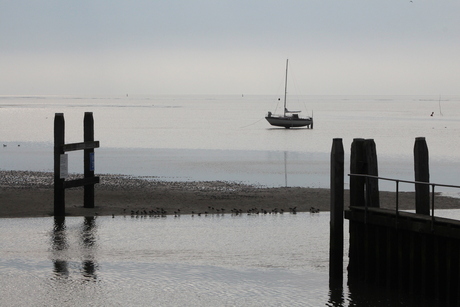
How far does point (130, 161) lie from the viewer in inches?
2178

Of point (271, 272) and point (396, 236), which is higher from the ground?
point (396, 236)

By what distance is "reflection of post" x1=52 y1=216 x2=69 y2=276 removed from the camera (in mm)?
16812

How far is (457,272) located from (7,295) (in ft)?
28.3

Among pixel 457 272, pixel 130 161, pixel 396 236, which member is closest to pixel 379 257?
pixel 396 236

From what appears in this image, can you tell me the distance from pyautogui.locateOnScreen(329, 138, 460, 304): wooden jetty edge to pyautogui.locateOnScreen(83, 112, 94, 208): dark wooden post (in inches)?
439

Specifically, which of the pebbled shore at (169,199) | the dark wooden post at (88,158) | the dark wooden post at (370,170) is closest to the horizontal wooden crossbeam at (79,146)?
the dark wooden post at (88,158)

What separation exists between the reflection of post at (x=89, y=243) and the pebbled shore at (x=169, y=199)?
149 cm

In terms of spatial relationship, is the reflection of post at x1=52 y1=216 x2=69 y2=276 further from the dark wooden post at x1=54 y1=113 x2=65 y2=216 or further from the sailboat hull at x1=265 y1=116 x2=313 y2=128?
the sailboat hull at x1=265 y1=116 x2=313 y2=128

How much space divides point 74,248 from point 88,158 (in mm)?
6007

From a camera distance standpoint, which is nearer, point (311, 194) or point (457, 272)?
point (457, 272)

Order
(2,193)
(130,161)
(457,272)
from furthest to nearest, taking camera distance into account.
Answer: (130,161), (2,193), (457,272)

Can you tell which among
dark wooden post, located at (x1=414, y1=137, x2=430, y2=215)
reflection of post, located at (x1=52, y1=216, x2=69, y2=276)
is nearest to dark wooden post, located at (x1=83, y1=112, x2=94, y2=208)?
reflection of post, located at (x1=52, y1=216, x2=69, y2=276)

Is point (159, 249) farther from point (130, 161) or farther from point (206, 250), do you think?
point (130, 161)

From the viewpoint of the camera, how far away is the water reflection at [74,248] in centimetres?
1672
